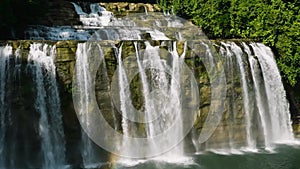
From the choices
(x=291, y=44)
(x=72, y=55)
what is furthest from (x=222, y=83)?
(x=72, y=55)

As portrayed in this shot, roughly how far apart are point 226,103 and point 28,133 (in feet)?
21.0

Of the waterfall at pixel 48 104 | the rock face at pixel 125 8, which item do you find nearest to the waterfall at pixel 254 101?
the waterfall at pixel 48 104

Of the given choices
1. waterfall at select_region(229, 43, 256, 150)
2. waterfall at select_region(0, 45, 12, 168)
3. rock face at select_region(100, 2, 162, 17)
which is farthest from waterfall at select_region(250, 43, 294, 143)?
waterfall at select_region(0, 45, 12, 168)

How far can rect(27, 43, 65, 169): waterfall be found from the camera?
932 cm

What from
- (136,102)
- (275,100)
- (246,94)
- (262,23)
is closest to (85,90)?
(136,102)

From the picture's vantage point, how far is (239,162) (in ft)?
32.6

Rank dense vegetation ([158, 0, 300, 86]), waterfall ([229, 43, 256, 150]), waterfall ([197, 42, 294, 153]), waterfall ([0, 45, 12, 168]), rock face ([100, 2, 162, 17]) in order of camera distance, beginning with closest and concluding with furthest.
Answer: waterfall ([0, 45, 12, 168])
waterfall ([197, 42, 294, 153])
waterfall ([229, 43, 256, 150])
dense vegetation ([158, 0, 300, 86])
rock face ([100, 2, 162, 17])

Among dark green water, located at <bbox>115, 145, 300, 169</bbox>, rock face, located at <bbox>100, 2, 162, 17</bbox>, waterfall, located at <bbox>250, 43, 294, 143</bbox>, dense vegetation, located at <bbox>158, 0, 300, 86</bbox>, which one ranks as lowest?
dark green water, located at <bbox>115, 145, 300, 169</bbox>

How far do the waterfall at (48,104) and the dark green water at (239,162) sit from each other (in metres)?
1.82

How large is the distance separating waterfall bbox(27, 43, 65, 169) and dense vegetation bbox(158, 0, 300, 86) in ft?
27.9

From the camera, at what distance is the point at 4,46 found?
905 cm

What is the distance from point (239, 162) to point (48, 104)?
582 cm

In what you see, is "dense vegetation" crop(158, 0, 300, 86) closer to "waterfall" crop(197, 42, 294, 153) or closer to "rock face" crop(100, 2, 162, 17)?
"waterfall" crop(197, 42, 294, 153)

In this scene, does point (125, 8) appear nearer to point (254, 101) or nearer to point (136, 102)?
point (136, 102)
